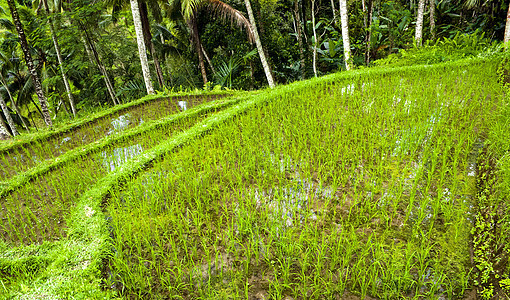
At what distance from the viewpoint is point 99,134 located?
600cm

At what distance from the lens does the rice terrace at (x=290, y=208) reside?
6.09ft

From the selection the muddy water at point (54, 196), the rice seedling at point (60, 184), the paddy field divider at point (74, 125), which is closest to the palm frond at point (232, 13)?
the paddy field divider at point (74, 125)

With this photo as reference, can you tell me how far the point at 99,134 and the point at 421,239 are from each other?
6.33m

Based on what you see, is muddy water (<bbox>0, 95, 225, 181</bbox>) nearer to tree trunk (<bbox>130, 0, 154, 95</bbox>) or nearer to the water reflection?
tree trunk (<bbox>130, 0, 154, 95</bbox>)

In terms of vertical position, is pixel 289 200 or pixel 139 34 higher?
pixel 139 34

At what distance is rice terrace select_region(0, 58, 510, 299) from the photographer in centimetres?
186

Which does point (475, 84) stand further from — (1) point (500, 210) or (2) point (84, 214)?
(2) point (84, 214)

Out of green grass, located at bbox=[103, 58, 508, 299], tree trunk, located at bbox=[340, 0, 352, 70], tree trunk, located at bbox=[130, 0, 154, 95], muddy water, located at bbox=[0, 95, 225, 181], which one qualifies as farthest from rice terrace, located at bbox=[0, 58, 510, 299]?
tree trunk, located at bbox=[130, 0, 154, 95]

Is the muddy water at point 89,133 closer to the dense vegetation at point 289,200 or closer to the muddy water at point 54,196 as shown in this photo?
the dense vegetation at point 289,200

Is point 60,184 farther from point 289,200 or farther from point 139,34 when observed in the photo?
point 139,34

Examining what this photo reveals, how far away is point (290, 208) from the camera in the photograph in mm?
2539

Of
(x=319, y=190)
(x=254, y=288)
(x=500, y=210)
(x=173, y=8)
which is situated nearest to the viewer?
(x=254, y=288)

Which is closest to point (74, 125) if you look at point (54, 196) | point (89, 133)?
point (89, 133)

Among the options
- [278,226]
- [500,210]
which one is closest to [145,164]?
[278,226]
